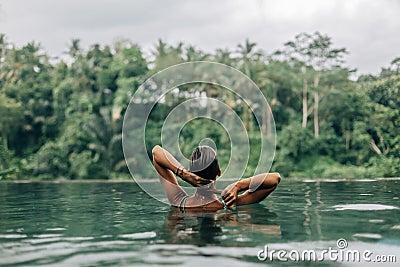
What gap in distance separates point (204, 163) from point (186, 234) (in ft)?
3.27

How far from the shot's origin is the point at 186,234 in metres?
4.14

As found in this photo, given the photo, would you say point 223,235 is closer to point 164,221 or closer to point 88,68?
point 164,221

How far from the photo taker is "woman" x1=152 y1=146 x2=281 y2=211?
16.4 ft

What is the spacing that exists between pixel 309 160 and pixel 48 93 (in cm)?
1228

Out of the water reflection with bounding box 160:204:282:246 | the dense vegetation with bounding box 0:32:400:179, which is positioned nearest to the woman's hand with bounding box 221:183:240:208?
the water reflection with bounding box 160:204:282:246

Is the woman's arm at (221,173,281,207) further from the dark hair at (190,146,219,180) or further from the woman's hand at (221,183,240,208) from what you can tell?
the dark hair at (190,146,219,180)

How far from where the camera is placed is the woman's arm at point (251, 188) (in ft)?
16.8

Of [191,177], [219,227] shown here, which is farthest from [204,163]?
[219,227]

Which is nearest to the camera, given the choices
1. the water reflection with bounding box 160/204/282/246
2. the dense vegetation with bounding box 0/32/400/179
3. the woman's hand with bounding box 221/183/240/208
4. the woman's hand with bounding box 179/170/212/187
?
the water reflection with bounding box 160/204/282/246

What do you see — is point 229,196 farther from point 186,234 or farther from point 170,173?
point 186,234

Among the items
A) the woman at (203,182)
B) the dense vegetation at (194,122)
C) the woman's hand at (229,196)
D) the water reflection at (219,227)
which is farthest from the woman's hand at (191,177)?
the dense vegetation at (194,122)

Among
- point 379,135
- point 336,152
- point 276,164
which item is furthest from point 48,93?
point 379,135

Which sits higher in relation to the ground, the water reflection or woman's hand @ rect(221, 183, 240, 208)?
woman's hand @ rect(221, 183, 240, 208)

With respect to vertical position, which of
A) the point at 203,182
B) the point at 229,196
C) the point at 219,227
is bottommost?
the point at 219,227
